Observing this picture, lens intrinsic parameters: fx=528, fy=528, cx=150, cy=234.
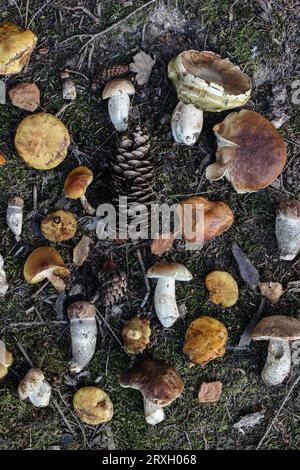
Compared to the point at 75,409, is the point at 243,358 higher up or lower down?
higher up

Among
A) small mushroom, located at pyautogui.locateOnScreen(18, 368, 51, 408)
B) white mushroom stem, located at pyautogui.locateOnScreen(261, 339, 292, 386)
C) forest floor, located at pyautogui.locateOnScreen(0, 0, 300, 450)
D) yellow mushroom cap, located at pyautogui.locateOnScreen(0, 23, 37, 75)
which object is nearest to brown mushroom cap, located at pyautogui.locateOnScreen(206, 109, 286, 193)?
forest floor, located at pyautogui.locateOnScreen(0, 0, 300, 450)

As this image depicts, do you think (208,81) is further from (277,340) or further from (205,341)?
(277,340)

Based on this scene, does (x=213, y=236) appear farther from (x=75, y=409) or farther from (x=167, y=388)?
(x=75, y=409)

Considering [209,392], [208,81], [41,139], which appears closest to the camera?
[208,81]

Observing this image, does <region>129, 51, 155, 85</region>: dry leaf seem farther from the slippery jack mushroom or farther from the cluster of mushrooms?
the slippery jack mushroom

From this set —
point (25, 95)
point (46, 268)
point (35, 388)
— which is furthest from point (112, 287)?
point (25, 95)

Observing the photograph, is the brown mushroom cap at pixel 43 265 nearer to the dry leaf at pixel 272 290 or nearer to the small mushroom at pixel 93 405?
the small mushroom at pixel 93 405
